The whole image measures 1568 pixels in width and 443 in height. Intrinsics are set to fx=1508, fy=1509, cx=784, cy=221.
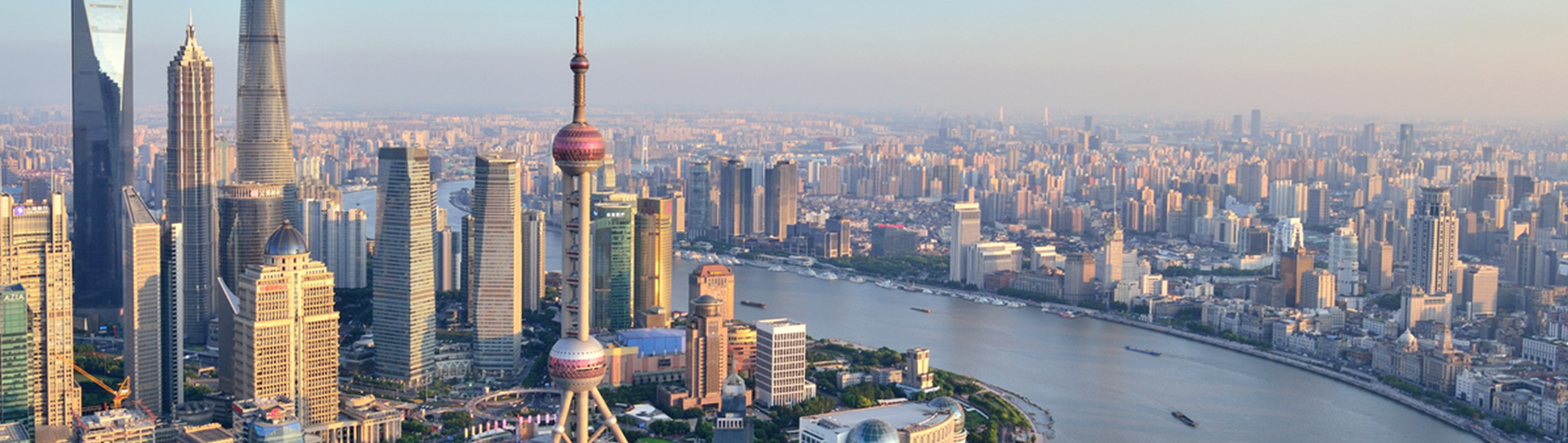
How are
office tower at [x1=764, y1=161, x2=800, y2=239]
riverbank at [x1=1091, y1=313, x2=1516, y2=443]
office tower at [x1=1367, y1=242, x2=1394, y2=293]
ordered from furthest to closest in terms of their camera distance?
office tower at [x1=764, y1=161, x2=800, y2=239] → office tower at [x1=1367, y1=242, x2=1394, y2=293] → riverbank at [x1=1091, y1=313, x2=1516, y2=443]

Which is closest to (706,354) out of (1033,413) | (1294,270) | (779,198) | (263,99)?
(1033,413)

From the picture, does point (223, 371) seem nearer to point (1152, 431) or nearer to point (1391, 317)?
point (1152, 431)

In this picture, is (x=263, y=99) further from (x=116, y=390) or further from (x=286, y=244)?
(x=286, y=244)

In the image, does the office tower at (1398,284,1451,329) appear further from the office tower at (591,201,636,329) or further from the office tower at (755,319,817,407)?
the office tower at (591,201,636,329)

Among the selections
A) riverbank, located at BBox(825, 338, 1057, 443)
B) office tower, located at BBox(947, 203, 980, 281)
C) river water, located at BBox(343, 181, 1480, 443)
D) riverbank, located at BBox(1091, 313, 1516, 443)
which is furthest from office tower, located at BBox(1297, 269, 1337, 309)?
riverbank, located at BBox(825, 338, 1057, 443)

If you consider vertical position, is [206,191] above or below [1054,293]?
above

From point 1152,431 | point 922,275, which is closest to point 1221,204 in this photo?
point 922,275
